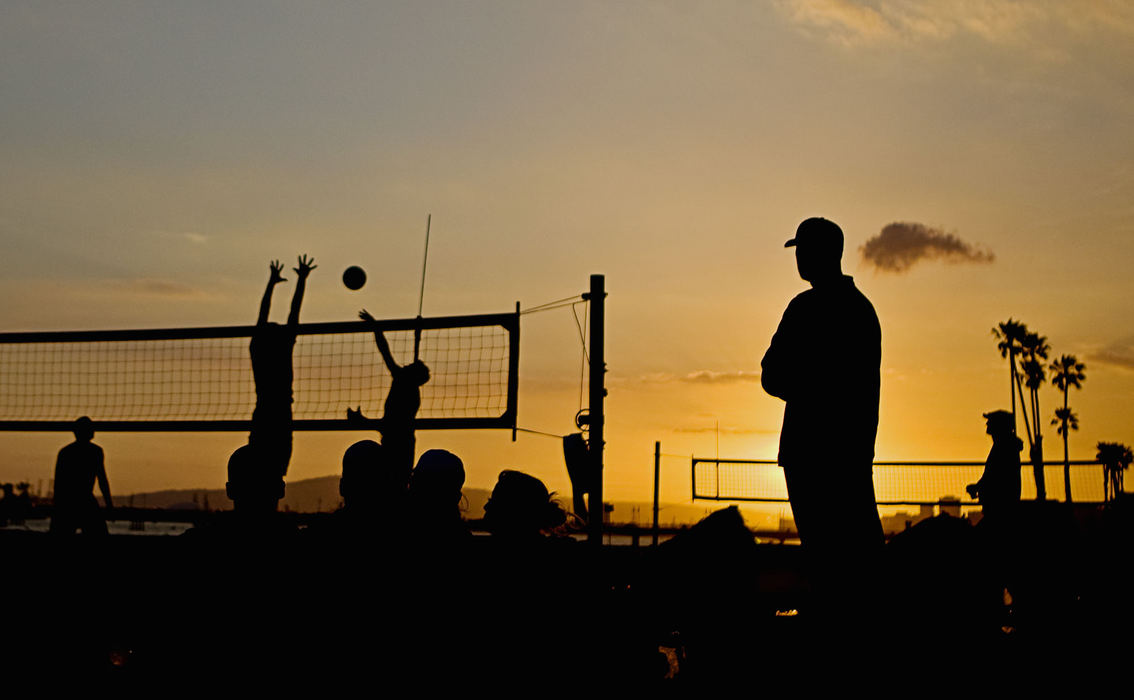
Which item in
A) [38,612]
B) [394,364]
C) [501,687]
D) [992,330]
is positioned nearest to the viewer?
[501,687]

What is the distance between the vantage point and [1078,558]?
7199mm

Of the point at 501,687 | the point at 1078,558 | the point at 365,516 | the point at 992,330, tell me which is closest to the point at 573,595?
the point at 501,687

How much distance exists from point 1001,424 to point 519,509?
21.3ft

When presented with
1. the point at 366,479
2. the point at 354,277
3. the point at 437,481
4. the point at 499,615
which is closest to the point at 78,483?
the point at 354,277

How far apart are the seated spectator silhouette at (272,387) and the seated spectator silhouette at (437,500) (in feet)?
13.4

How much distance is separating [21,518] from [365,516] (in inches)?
990

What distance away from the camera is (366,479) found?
3945 mm

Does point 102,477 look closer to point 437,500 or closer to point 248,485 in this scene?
point 248,485

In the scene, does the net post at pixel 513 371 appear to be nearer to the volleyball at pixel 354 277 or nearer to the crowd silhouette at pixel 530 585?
the volleyball at pixel 354 277

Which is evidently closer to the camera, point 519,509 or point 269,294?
point 519,509

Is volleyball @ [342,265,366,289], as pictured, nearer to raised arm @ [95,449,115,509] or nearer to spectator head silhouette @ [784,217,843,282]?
raised arm @ [95,449,115,509]

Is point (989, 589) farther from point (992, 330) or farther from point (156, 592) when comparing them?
point (992, 330)

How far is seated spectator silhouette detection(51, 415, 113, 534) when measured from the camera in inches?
482

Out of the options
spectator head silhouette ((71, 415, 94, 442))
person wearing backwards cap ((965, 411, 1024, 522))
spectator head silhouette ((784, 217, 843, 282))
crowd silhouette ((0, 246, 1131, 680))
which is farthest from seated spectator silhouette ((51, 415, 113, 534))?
spectator head silhouette ((784, 217, 843, 282))
